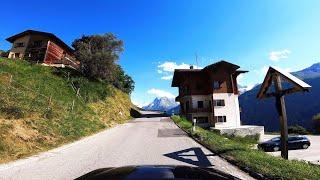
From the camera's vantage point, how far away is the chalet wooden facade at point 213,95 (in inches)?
2217

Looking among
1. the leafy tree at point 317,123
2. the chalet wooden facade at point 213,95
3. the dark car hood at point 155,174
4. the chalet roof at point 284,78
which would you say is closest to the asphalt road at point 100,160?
the chalet roof at point 284,78

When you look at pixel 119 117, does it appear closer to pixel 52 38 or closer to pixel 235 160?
pixel 52 38

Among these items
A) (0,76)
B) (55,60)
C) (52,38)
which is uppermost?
(52,38)

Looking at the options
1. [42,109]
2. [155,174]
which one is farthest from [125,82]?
[155,174]

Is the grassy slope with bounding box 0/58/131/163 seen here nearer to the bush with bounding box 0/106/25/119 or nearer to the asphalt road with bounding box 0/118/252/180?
the bush with bounding box 0/106/25/119

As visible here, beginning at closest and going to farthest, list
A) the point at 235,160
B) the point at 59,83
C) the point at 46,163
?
the point at 235,160 < the point at 46,163 < the point at 59,83

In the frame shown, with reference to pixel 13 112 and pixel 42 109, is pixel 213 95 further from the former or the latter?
pixel 13 112

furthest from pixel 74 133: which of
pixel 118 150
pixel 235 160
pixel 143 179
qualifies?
pixel 143 179

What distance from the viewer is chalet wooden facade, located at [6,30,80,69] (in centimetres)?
5966

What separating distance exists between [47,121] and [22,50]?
137 feet

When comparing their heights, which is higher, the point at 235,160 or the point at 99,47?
the point at 99,47

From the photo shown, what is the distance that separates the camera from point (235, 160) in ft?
41.4

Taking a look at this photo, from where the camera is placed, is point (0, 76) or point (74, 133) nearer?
point (74, 133)

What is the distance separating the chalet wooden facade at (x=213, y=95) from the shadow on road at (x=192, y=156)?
3972 cm
